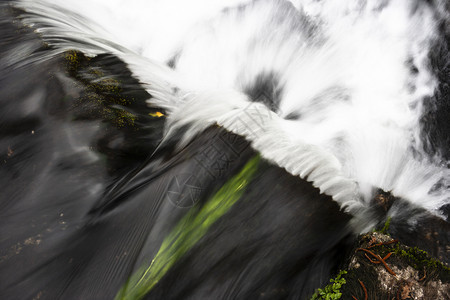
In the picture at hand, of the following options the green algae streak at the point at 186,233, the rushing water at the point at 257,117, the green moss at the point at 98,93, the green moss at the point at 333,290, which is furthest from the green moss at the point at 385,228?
the green moss at the point at 98,93

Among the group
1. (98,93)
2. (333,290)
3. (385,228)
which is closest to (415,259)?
(385,228)

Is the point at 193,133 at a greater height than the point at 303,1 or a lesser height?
lesser

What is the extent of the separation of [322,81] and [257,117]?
1.63 meters

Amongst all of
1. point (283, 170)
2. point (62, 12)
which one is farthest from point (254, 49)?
point (62, 12)

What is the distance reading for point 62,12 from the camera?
5.07m

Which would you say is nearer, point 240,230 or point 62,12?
point 240,230

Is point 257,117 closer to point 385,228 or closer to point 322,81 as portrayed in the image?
point 322,81

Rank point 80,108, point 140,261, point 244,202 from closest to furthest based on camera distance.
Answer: point 140,261 < point 244,202 < point 80,108

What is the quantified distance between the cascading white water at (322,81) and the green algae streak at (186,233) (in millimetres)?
446

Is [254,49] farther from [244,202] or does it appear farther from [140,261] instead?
[140,261]

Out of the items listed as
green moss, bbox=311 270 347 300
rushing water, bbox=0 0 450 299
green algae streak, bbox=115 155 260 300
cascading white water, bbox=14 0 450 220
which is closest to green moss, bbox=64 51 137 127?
rushing water, bbox=0 0 450 299

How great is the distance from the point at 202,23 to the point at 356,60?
281 centimetres

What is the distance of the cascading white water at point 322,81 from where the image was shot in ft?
11.8

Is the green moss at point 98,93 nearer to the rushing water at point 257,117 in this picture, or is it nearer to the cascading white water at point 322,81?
the rushing water at point 257,117
